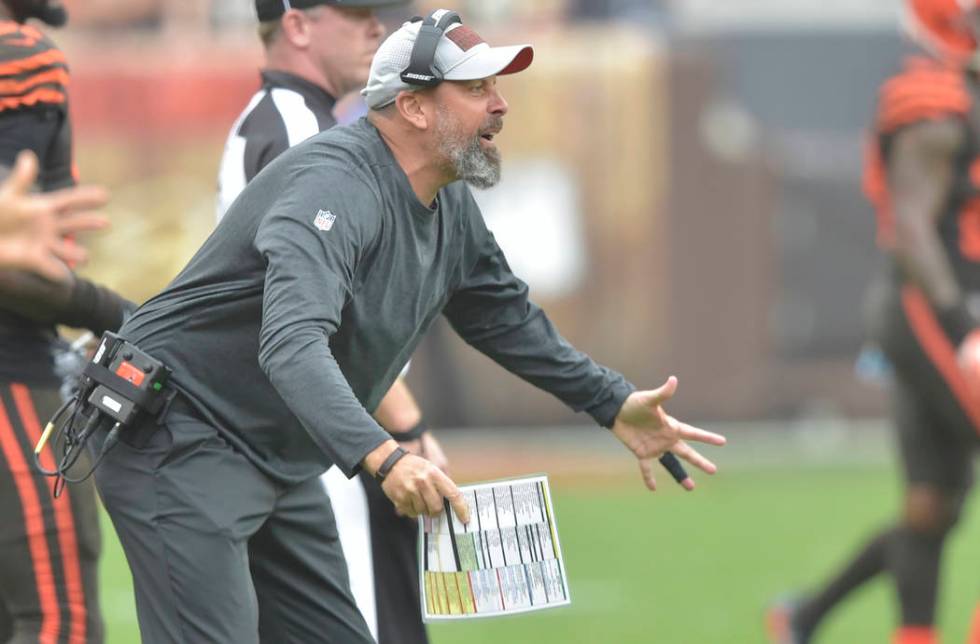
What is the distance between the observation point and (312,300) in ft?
11.8

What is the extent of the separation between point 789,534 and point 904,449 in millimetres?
3247

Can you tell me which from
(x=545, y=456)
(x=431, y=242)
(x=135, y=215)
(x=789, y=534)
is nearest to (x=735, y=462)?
(x=545, y=456)

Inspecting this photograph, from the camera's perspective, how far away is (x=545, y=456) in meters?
11.9

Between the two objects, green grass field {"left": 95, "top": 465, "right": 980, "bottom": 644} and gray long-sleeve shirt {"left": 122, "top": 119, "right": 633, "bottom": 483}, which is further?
green grass field {"left": 95, "top": 465, "right": 980, "bottom": 644}

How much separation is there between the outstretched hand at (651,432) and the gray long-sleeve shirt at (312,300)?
20.2 inches

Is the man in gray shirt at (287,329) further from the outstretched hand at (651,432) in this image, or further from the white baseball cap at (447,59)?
the outstretched hand at (651,432)

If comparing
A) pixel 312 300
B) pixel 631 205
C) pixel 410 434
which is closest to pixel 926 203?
pixel 410 434

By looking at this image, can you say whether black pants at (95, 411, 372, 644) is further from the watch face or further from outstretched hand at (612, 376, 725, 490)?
the watch face

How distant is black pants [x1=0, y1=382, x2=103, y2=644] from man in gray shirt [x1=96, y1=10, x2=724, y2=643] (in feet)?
1.32

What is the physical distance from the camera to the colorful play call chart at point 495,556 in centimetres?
375

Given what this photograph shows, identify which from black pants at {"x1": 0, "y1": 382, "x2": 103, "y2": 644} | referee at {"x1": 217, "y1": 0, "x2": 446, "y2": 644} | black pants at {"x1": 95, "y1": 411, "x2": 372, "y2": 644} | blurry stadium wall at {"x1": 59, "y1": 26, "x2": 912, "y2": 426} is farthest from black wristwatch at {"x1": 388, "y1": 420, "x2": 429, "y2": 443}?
blurry stadium wall at {"x1": 59, "y1": 26, "x2": 912, "y2": 426}

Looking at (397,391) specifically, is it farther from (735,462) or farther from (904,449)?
(735,462)

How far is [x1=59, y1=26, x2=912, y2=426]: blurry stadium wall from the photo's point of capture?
12.2 metres

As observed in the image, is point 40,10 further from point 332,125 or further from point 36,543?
point 36,543
